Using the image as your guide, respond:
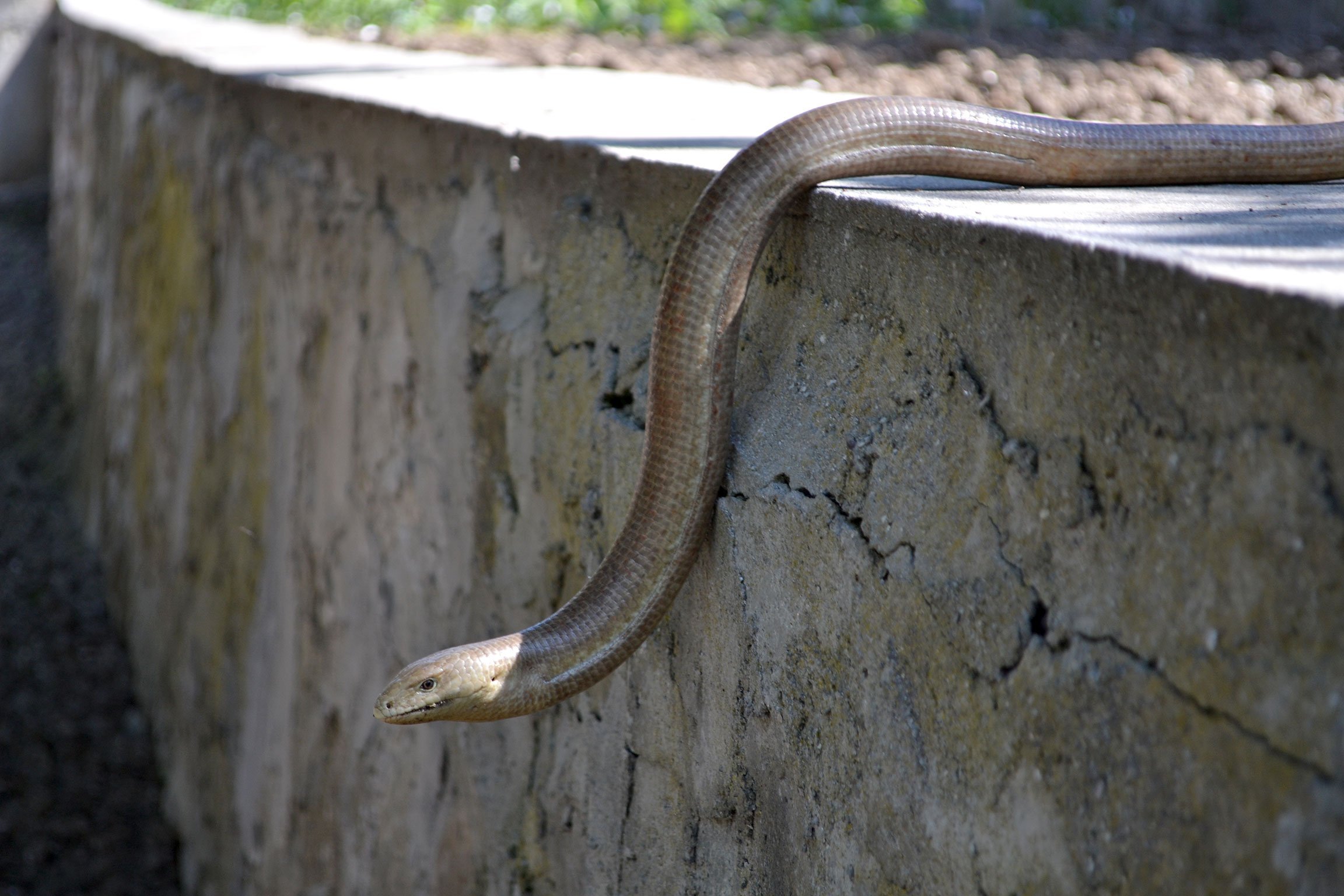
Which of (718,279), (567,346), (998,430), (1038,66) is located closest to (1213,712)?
(998,430)

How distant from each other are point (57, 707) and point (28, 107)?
5.06 metres

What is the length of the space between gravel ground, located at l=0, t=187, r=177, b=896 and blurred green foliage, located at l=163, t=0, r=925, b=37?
8.89 ft

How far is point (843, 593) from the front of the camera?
4.75 feet

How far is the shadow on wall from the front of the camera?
826cm

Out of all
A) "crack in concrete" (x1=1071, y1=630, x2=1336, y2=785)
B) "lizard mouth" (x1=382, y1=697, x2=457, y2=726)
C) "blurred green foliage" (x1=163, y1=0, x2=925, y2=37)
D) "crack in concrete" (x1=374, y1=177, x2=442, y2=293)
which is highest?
"blurred green foliage" (x1=163, y1=0, x2=925, y2=37)

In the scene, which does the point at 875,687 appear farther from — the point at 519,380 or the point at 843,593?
the point at 519,380

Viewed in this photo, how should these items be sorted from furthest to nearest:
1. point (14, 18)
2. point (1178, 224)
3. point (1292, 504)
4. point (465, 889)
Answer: point (14, 18) < point (465, 889) < point (1178, 224) < point (1292, 504)

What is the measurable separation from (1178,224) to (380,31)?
5.56 metres

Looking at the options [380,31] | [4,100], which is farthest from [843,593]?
[4,100]

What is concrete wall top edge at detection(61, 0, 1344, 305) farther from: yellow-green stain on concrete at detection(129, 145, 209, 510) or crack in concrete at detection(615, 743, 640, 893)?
crack in concrete at detection(615, 743, 640, 893)

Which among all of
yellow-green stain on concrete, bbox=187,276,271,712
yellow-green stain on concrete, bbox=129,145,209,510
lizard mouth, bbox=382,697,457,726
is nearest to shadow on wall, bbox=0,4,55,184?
yellow-green stain on concrete, bbox=129,145,209,510

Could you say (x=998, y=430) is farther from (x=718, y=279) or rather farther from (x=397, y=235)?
(x=397, y=235)

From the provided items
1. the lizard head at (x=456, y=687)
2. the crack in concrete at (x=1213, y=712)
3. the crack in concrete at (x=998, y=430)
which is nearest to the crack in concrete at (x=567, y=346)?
the lizard head at (x=456, y=687)

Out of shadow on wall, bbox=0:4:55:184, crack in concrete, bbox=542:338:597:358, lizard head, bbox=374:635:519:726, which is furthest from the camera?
shadow on wall, bbox=0:4:55:184
